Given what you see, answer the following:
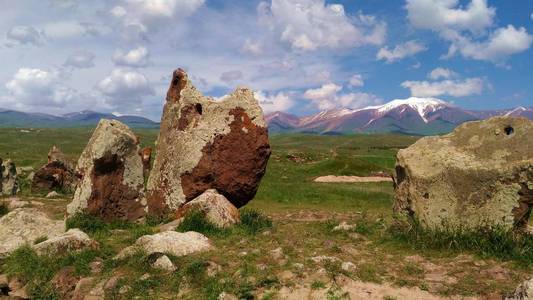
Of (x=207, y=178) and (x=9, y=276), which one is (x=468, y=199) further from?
(x=9, y=276)

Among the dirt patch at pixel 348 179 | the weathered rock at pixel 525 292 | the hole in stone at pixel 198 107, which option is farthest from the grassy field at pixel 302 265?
the dirt patch at pixel 348 179

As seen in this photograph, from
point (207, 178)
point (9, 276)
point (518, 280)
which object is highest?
point (207, 178)

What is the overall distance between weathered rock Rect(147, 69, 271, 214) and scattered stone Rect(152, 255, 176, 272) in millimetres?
6828

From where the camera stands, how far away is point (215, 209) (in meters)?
16.5

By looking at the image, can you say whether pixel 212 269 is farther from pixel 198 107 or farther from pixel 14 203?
pixel 14 203

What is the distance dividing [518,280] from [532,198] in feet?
11.9

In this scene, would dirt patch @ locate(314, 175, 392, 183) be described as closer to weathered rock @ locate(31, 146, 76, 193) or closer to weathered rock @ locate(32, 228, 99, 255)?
weathered rock @ locate(31, 146, 76, 193)

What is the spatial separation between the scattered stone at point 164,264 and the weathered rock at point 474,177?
25.8 ft

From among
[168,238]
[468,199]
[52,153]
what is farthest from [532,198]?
[52,153]

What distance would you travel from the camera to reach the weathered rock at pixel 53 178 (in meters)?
30.3

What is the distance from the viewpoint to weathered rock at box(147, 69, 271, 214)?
731 inches

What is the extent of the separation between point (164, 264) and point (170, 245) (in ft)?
4.27

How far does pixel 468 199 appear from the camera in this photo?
47.0ft


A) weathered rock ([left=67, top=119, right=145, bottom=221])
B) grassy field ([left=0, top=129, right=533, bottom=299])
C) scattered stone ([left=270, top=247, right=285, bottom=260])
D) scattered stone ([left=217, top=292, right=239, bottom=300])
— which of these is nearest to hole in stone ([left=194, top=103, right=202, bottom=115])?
weathered rock ([left=67, top=119, right=145, bottom=221])
